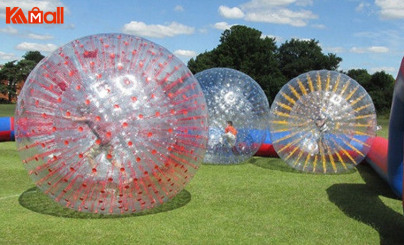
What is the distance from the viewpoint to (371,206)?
629 cm

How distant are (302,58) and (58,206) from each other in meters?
50.2

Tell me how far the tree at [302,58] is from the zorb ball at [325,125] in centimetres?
4448

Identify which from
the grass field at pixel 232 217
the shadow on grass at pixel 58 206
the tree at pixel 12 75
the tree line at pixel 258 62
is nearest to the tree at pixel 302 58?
the tree line at pixel 258 62

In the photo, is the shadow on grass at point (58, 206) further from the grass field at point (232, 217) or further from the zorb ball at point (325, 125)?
the zorb ball at point (325, 125)

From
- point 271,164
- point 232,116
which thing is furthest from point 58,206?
point 271,164

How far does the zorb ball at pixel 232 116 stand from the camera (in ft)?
30.2

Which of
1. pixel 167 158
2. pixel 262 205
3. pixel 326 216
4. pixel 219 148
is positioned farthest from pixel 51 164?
pixel 219 148

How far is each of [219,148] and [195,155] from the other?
4.13 metres

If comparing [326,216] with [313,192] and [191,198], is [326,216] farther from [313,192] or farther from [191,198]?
[191,198]

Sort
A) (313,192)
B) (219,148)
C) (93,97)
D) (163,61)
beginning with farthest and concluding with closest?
(219,148) < (313,192) < (163,61) < (93,97)

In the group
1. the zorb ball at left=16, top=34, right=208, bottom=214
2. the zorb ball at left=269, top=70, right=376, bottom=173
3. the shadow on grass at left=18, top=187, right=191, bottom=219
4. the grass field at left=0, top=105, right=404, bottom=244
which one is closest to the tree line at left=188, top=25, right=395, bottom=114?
the zorb ball at left=269, top=70, right=376, bottom=173

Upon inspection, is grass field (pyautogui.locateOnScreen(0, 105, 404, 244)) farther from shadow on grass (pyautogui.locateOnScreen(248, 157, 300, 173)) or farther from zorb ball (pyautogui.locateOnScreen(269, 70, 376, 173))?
shadow on grass (pyautogui.locateOnScreen(248, 157, 300, 173))

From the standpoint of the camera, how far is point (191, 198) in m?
6.38

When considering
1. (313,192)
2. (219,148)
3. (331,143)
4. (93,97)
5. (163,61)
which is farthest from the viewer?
(219,148)
